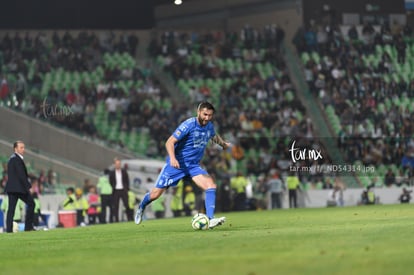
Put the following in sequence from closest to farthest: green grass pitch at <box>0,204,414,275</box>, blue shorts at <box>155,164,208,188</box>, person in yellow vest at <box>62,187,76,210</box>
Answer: green grass pitch at <box>0,204,414,275</box> < blue shorts at <box>155,164,208,188</box> < person in yellow vest at <box>62,187,76,210</box>

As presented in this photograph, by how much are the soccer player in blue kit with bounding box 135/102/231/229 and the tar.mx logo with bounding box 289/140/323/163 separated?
20163 mm

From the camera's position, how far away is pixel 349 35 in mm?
50031

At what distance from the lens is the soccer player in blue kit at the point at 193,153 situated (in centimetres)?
1719

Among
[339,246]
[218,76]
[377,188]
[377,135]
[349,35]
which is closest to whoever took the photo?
[339,246]

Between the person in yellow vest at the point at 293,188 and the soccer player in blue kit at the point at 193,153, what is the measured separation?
63.4ft

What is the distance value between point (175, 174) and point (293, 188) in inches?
783

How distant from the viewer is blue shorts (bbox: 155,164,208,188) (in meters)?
17.8

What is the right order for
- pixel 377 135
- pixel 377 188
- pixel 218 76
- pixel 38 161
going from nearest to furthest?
1. pixel 38 161
2. pixel 377 188
3. pixel 377 135
4. pixel 218 76

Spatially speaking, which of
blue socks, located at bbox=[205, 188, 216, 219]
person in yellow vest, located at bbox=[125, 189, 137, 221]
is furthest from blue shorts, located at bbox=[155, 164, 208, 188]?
person in yellow vest, located at bbox=[125, 189, 137, 221]

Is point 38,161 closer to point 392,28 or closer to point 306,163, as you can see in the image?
point 306,163

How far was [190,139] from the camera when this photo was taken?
58.0 feet

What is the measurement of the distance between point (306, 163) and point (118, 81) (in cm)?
1001

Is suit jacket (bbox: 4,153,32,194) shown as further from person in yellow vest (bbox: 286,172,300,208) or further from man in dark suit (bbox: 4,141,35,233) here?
person in yellow vest (bbox: 286,172,300,208)

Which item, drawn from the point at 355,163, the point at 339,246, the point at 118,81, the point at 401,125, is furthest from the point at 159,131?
the point at 339,246
